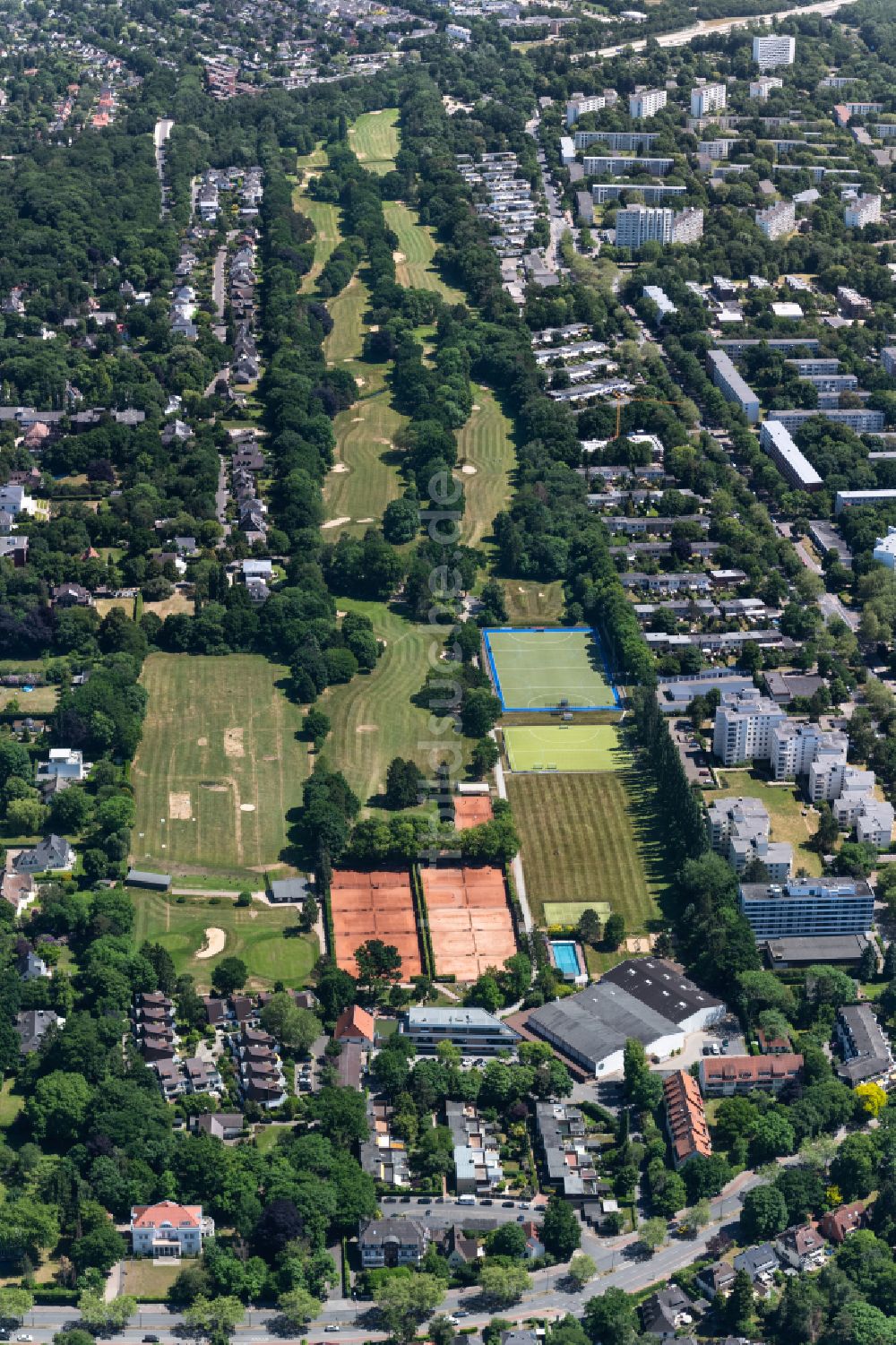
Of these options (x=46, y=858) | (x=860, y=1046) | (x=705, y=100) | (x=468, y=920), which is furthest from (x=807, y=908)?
(x=705, y=100)

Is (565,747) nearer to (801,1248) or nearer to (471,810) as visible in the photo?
(471,810)

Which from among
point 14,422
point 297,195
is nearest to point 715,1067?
point 14,422

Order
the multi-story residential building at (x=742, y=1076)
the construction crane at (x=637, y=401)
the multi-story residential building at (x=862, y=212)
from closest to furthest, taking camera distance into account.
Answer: the multi-story residential building at (x=742, y=1076) → the construction crane at (x=637, y=401) → the multi-story residential building at (x=862, y=212)

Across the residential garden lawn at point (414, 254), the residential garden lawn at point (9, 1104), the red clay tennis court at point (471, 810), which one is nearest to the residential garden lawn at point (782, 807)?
the red clay tennis court at point (471, 810)

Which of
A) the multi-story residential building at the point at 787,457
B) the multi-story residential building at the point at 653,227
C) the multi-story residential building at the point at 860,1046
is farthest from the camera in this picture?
the multi-story residential building at the point at 653,227

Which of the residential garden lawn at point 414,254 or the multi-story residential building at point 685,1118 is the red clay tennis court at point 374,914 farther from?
the residential garden lawn at point 414,254
